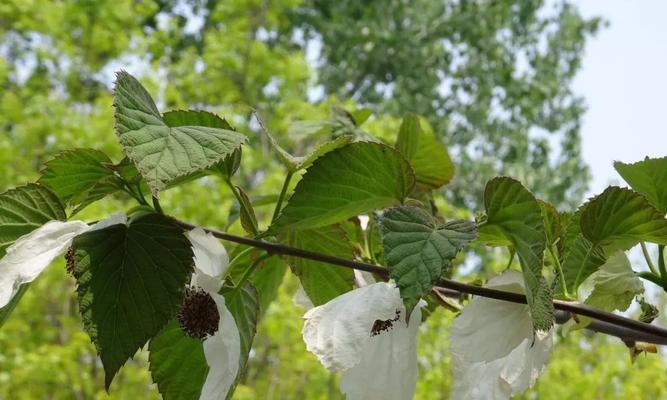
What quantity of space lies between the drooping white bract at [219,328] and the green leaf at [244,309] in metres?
0.02

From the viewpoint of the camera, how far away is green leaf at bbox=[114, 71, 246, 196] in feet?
0.87

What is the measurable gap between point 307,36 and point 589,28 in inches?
121

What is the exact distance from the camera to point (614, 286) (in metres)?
0.35

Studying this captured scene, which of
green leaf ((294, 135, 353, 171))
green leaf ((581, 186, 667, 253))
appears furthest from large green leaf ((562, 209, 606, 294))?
green leaf ((294, 135, 353, 171))

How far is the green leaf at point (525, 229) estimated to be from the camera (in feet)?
0.88

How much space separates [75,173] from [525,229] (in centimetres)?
19

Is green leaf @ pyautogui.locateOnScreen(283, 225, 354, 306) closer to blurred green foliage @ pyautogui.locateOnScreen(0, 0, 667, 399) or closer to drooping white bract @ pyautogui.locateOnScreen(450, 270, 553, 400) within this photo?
drooping white bract @ pyautogui.locateOnScreen(450, 270, 553, 400)

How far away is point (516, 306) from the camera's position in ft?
1.02

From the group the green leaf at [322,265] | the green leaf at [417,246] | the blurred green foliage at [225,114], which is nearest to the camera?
the green leaf at [417,246]

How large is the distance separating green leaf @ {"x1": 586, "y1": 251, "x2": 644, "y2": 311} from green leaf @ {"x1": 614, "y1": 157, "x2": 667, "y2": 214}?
0.03m

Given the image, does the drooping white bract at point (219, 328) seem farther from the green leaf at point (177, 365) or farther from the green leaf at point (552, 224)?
the green leaf at point (552, 224)

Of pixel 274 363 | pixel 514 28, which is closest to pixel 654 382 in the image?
pixel 274 363

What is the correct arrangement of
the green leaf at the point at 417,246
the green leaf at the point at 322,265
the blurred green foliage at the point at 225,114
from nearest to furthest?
the green leaf at the point at 417,246 < the green leaf at the point at 322,265 < the blurred green foliage at the point at 225,114

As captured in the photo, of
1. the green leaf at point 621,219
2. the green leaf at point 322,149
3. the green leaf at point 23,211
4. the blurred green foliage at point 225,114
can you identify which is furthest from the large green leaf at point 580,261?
the blurred green foliage at point 225,114
